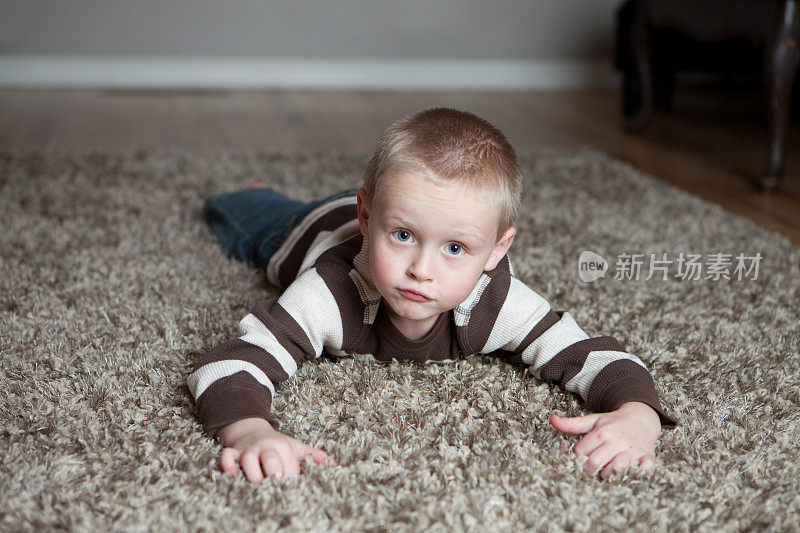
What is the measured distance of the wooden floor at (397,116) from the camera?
189 cm

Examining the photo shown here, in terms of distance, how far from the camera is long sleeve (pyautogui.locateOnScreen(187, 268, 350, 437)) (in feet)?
2.15

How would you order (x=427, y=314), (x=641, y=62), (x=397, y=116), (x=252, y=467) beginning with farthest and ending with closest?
(x=397, y=116) < (x=641, y=62) < (x=427, y=314) < (x=252, y=467)

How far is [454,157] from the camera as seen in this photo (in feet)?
2.17

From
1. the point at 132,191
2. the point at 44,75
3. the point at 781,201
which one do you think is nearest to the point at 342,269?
the point at 132,191

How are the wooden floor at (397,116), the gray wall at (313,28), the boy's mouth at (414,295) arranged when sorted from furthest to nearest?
the gray wall at (313,28), the wooden floor at (397,116), the boy's mouth at (414,295)

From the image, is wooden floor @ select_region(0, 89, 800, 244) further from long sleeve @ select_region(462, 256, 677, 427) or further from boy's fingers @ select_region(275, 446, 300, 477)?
boy's fingers @ select_region(275, 446, 300, 477)

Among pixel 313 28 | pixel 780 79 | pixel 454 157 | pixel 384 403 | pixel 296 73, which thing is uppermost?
pixel 454 157

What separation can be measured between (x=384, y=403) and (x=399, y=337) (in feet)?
0.26

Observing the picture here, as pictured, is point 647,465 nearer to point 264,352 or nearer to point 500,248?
point 500,248

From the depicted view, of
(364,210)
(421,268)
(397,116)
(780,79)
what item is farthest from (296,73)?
(421,268)

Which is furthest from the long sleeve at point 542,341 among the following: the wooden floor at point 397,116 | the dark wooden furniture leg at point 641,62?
the dark wooden furniture leg at point 641,62

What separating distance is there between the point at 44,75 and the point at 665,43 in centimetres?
245

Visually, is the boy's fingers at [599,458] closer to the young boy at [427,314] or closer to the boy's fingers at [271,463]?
the young boy at [427,314]

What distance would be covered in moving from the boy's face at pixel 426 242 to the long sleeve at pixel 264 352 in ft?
0.31
